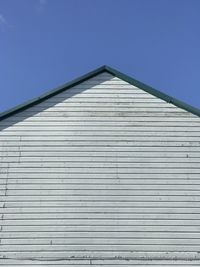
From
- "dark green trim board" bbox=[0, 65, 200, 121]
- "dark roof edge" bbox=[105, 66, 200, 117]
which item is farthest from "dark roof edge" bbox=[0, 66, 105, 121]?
"dark roof edge" bbox=[105, 66, 200, 117]

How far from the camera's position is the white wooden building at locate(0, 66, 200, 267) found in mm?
12086

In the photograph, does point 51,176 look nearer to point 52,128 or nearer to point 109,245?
point 52,128

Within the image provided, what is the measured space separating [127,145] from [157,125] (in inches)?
43.1

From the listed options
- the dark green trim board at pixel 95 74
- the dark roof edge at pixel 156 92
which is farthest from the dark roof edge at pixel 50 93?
the dark roof edge at pixel 156 92

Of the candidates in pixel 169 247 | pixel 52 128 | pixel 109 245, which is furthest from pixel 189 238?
pixel 52 128

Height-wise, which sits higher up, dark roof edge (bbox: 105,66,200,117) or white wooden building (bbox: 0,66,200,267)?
dark roof edge (bbox: 105,66,200,117)

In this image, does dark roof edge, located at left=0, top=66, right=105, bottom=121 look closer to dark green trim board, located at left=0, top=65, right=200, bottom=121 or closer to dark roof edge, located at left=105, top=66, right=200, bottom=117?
dark green trim board, located at left=0, top=65, right=200, bottom=121

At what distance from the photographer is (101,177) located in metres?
13.0

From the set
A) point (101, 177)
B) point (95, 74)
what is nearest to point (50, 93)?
point (95, 74)

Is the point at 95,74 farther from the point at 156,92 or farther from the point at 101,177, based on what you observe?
the point at 101,177

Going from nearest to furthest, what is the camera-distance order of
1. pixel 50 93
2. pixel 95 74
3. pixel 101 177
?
pixel 101 177 → pixel 50 93 → pixel 95 74

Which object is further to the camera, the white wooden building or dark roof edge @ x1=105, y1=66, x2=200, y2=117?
dark roof edge @ x1=105, y1=66, x2=200, y2=117

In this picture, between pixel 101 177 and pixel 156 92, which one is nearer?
pixel 101 177

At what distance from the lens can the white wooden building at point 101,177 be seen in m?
12.1
